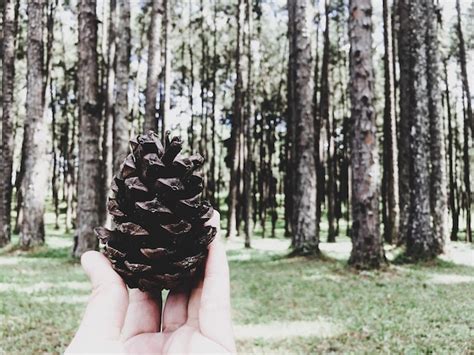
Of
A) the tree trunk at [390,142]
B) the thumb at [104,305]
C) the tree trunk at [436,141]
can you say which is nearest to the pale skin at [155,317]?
the thumb at [104,305]

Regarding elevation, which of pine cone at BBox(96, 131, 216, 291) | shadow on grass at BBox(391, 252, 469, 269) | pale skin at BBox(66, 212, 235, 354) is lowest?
shadow on grass at BBox(391, 252, 469, 269)

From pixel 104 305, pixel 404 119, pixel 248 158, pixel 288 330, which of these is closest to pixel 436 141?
pixel 404 119

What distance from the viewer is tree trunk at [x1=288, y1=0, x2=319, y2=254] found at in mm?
13781

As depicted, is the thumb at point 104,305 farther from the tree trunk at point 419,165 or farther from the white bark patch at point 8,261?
the white bark patch at point 8,261

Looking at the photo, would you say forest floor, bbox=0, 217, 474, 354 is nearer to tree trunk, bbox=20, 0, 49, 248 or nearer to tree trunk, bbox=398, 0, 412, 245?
tree trunk, bbox=20, 0, 49, 248

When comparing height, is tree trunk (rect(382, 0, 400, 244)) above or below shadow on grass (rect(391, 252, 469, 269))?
above

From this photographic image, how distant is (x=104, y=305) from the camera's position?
5.26ft

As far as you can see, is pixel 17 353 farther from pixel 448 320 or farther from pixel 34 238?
pixel 34 238

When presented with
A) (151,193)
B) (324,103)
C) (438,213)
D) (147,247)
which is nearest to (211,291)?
(147,247)

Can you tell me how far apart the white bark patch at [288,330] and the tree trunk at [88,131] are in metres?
7.42

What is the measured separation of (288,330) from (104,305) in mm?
4881

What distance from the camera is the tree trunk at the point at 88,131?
12.7 metres

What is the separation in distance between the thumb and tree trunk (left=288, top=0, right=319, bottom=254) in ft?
40.2

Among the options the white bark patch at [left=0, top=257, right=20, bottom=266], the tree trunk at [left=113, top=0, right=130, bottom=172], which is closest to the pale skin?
the white bark patch at [left=0, top=257, right=20, bottom=266]
